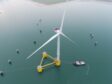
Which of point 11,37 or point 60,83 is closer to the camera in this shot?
point 60,83

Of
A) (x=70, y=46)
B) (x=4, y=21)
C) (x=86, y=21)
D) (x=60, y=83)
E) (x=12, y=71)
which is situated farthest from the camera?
(x=4, y=21)

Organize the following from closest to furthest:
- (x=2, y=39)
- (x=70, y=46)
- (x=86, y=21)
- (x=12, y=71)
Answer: (x=12, y=71) < (x=70, y=46) < (x=2, y=39) < (x=86, y=21)

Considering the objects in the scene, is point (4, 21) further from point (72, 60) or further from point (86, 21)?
point (72, 60)

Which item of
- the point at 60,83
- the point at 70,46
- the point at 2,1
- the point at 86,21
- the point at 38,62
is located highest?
the point at 2,1

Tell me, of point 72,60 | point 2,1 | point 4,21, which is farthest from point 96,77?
point 2,1

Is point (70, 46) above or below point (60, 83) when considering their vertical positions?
above

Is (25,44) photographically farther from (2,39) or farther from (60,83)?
(60,83)
